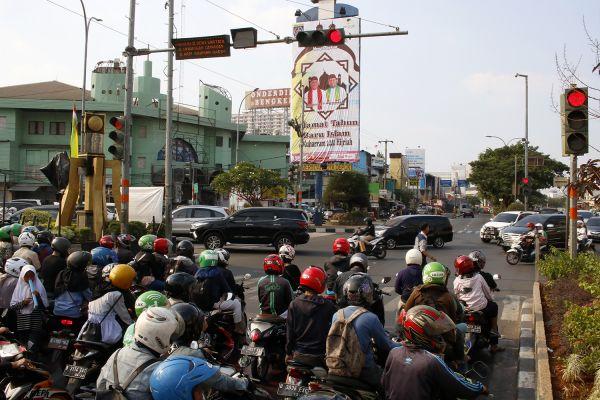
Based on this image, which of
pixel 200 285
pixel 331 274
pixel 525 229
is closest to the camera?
pixel 200 285

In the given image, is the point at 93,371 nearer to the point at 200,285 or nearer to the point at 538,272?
the point at 200,285

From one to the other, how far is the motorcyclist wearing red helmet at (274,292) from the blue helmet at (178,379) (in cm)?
392

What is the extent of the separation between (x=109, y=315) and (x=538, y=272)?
11.8 meters

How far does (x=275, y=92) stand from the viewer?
90.8 m

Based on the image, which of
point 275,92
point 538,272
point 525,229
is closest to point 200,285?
point 538,272

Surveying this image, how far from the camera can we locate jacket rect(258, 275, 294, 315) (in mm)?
7414

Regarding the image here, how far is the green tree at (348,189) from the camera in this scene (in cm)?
5512

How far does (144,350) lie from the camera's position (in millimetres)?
4066

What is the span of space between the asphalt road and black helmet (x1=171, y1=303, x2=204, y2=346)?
403cm

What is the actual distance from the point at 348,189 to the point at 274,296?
48069mm

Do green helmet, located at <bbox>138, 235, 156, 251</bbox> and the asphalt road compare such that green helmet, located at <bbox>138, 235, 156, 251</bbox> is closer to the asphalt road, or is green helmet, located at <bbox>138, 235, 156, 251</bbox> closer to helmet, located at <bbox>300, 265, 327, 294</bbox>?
the asphalt road

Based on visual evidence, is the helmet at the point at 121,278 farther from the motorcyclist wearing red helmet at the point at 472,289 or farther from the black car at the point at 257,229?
the black car at the point at 257,229

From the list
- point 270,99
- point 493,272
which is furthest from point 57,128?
point 270,99

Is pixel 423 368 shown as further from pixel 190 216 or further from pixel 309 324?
pixel 190 216
